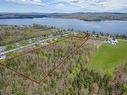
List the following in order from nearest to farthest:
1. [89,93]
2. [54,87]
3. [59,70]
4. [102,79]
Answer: [89,93] < [54,87] < [102,79] < [59,70]

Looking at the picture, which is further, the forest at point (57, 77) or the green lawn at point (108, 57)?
the green lawn at point (108, 57)

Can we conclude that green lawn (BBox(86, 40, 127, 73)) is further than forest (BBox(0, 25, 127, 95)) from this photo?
Yes

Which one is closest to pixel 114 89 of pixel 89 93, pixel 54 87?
pixel 89 93

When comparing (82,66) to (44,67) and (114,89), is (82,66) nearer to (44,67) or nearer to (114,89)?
(44,67)

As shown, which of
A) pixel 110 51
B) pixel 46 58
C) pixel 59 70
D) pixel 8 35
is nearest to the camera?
pixel 59 70

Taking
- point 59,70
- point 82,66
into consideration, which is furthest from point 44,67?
point 82,66

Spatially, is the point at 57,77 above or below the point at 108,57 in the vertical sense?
below

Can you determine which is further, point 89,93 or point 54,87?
point 54,87

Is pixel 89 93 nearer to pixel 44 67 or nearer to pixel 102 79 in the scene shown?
pixel 102 79
